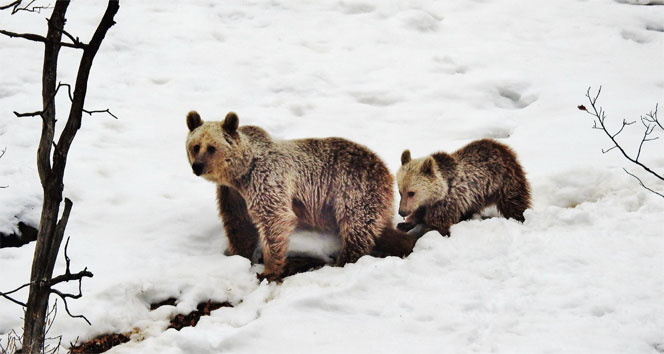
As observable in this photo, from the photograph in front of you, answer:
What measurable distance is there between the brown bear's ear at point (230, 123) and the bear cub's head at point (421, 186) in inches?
78.1

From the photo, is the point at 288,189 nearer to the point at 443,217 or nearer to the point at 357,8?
the point at 443,217

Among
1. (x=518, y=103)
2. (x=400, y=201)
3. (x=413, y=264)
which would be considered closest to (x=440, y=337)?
(x=413, y=264)

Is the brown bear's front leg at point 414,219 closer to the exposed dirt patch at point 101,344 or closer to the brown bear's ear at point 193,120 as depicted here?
the brown bear's ear at point 193,120

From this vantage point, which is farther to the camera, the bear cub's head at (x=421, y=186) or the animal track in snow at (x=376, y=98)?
Result: the animal track in snow at (x=376, y=98)

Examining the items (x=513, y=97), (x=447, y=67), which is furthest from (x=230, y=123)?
(x=447, y=67)

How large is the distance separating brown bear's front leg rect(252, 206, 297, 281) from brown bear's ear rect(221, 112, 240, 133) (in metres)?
0.82

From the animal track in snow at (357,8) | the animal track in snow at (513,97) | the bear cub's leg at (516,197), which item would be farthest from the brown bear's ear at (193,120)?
the animal track in snow at (357,8)

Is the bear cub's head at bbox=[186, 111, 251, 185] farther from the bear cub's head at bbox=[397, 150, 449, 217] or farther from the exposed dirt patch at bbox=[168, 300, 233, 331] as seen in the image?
the bear cub's head at bbox=[397, 150, 449, 217]

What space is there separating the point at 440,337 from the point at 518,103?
5774 mm

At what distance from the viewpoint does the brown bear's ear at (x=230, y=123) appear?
6.34 metres

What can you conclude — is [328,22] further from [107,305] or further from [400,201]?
[107,305]

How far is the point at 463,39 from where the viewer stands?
38.9ft

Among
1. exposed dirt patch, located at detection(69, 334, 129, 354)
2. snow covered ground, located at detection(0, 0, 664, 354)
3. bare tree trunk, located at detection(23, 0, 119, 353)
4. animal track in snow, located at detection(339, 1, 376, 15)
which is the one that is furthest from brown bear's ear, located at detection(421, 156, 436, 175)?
animal track in snow, located at detection(339, 1, 376, 15)

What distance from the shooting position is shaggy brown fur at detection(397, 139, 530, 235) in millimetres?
7070
